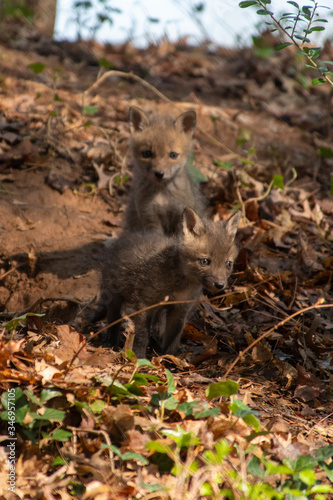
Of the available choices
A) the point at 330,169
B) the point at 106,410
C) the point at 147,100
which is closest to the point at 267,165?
the point at 330,169

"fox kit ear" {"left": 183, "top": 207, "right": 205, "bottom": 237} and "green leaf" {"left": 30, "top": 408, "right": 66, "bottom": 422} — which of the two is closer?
"green leaf" {"left": 30, "top": 408, "right": 66, "bottom": 422}

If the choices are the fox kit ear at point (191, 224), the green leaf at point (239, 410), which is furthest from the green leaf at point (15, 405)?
the fox kit ear at point (191, 224)

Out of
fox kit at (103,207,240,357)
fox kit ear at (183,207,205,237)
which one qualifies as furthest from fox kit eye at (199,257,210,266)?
fox kit ear at (183,207,205,237)

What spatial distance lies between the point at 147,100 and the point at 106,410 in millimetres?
7701

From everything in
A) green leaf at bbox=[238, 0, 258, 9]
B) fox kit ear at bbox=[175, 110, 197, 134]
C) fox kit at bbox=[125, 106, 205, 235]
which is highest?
green leaf at bbox=[238, 0, 258, 9]

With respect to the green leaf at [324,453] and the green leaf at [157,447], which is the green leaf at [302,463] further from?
the green leaf at [157,447]

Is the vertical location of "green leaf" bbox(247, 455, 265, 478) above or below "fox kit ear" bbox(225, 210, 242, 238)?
below

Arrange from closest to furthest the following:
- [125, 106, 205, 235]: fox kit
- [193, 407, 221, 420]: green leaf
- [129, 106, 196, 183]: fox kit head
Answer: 1. [193, 407, 221, 420]: green leaf
2. [125, 106, 205, 235]: fox kit
3. [129, 106, 196, 183]: fox kit head

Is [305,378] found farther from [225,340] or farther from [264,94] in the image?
[264,94]

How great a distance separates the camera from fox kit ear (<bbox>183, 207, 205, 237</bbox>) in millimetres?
4242

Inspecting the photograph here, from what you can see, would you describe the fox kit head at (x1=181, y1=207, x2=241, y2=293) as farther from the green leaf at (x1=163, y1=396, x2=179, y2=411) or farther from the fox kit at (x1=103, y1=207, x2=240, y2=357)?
the green leaf at (x1=163, y1=396, x2=179, y2=411)

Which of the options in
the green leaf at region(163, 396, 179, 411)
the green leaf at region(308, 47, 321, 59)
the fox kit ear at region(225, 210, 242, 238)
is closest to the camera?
the green leaf at region(163, 396, 179, 411)

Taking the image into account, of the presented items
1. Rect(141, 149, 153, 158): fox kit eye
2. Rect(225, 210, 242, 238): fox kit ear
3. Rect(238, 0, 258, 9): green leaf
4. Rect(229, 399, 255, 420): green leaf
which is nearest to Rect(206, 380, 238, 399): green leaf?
Rect(229, 399, 255, 420): green leaf

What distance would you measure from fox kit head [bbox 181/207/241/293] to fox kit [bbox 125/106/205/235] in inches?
58.3
